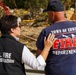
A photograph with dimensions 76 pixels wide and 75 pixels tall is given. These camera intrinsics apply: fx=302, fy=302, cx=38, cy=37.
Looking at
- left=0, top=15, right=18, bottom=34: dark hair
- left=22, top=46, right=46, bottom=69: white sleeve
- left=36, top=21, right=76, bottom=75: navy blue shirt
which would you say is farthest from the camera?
left=36, top=21, right=76, bottom=75: navy blue shirt

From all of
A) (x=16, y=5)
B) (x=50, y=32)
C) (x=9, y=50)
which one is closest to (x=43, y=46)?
(x=50, y=32)

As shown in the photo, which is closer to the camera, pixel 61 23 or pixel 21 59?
pixel 21 59

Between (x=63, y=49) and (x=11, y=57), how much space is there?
1.98ft

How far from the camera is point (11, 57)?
3.07 meters

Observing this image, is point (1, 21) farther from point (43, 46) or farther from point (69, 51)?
point (69, 51)

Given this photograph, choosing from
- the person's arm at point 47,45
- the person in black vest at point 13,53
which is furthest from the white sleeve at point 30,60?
the person's arm at point 47,45

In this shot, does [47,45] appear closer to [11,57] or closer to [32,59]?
[32,59]

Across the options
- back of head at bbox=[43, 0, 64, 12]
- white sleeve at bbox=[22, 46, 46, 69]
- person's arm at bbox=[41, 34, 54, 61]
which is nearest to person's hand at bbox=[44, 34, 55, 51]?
person's arm at bbox=[41, 34, 54, 61]

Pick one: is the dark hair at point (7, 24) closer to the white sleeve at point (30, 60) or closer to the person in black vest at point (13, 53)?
the person in black vest at point (13, 53)

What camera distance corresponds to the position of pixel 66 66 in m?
3.32

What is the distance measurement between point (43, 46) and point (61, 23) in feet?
1.07

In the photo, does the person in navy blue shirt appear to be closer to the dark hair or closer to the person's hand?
the person's hand

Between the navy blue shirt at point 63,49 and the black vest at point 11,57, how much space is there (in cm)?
36

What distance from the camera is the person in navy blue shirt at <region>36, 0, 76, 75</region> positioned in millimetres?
3311
